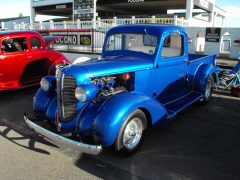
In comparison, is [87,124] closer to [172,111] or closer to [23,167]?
[23,167]

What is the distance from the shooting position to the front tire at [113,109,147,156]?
2.88 m

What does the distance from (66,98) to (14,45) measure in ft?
13.1

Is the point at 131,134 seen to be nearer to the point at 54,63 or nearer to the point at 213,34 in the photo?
the point at 54,63

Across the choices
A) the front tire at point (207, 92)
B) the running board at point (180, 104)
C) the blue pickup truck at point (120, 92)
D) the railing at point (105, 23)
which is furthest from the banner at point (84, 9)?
the running board at point (180, 104)

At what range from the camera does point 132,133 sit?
3.07 metres

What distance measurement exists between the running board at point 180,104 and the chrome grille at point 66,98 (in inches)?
60.5

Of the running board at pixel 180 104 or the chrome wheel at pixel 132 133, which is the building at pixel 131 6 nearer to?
the running board at pixel 180 104

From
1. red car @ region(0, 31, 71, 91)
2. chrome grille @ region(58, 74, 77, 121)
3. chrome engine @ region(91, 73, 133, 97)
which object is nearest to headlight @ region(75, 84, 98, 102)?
chrome grille @ region(58, 74, 77, 121)

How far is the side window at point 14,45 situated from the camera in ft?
19.6

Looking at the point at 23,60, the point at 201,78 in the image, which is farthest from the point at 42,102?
the point at 201,78

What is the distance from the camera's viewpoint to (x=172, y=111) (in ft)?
12.8

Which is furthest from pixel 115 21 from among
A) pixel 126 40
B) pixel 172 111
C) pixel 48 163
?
pixel 48 163

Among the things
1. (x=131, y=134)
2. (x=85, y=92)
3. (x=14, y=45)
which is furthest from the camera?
(x=14, y=45)

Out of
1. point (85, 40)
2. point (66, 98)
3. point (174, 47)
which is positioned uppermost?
point (85, 40)
